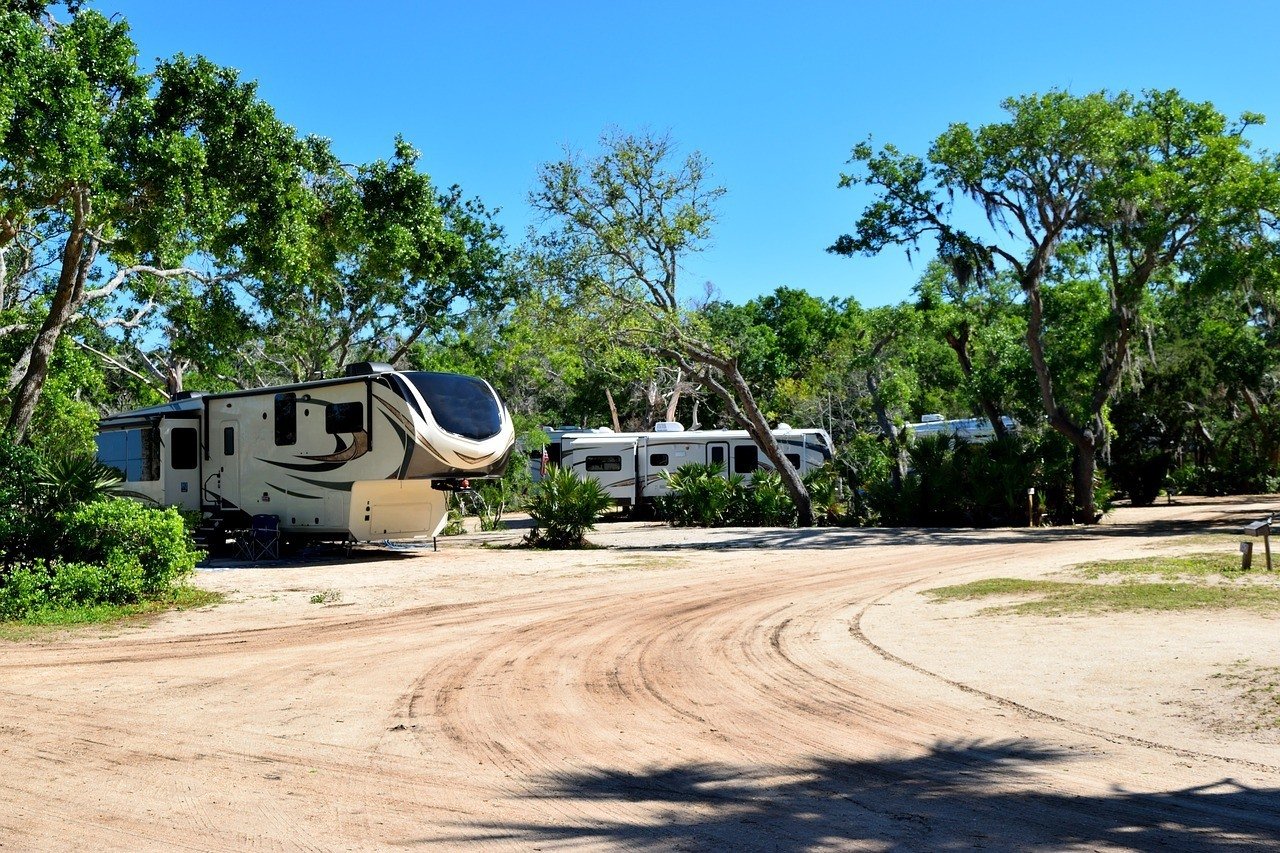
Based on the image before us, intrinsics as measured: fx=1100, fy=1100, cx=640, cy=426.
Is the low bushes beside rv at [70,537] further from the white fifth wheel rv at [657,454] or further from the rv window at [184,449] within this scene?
the white fifth wheel rv at [657,454]

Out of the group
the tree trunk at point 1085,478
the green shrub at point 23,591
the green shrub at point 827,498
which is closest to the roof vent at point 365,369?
the green shrub at point 23,591

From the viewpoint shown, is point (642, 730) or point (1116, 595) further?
point (1116, 595)

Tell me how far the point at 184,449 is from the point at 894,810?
17871mm

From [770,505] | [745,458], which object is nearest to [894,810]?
[770,505]

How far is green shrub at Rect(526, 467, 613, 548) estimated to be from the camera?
68.8ft

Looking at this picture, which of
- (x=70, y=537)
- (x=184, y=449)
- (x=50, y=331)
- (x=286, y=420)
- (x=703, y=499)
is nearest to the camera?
(x=70, y=537)

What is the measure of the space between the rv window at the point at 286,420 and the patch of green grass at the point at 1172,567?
12714mm

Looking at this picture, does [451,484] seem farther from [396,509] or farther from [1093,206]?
[1093,206]

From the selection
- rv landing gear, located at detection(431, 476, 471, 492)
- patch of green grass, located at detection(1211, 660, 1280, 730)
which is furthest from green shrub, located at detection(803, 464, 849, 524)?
patch of green grass, located at detection(1211, 660, 1280, 730)

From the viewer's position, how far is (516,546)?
2152 centimetres

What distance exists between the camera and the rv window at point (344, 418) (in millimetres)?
18297

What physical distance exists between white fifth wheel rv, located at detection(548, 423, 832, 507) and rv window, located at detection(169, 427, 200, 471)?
1290cm

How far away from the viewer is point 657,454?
3228cm

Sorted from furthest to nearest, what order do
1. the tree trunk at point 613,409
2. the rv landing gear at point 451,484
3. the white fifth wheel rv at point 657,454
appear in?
the tree trunk at point 613,409
the white fifth wheel rv at point 657,454
the rv landing gear at point 451,484
